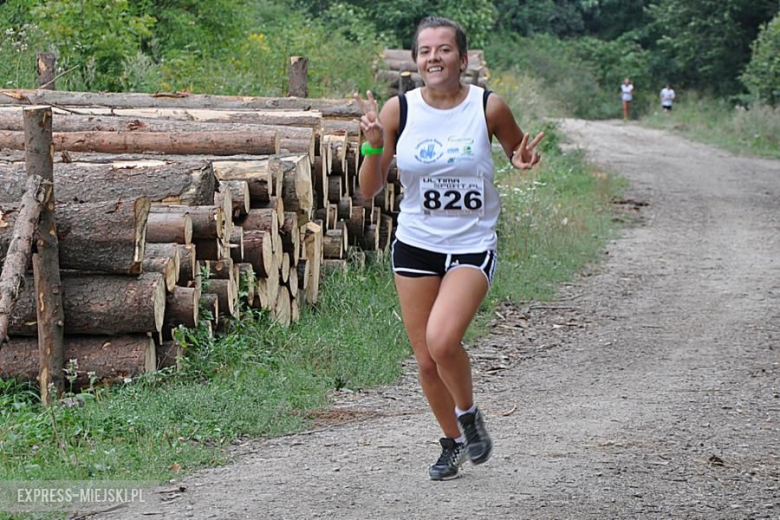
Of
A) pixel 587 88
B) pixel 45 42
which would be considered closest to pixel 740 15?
pixel 587 88

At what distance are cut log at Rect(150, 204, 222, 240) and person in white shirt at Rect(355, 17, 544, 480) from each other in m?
2.61

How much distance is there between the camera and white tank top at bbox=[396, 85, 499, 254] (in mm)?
4992

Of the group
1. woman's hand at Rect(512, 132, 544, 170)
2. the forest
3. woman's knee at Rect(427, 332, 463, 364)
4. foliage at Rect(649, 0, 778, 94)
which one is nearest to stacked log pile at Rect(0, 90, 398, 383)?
woman's knee at Rect(427, 332, 463, 364)

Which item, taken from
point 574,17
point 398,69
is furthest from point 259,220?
point 574,17

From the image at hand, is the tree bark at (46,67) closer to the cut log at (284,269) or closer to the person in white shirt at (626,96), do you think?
the cut log at (284,269)

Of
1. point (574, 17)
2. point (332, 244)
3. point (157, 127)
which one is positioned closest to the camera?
point (157, 127)

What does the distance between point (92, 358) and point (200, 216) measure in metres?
1.22

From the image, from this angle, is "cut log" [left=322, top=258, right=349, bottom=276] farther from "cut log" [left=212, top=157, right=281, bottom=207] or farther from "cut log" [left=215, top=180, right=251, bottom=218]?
"cut log" [left=215, top=180, right=251, bottom=218]

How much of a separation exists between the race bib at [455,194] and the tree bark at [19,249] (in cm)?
238

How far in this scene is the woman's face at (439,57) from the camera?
196 inches

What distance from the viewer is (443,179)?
5020 mm

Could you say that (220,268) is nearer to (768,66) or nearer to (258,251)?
(258,251)

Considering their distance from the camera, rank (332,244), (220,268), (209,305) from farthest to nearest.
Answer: (332,244)
(220,268)
(209,305)

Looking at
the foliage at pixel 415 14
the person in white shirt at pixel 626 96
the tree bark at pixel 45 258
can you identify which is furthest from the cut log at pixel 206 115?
the person in white shirt at pixel 626 96
